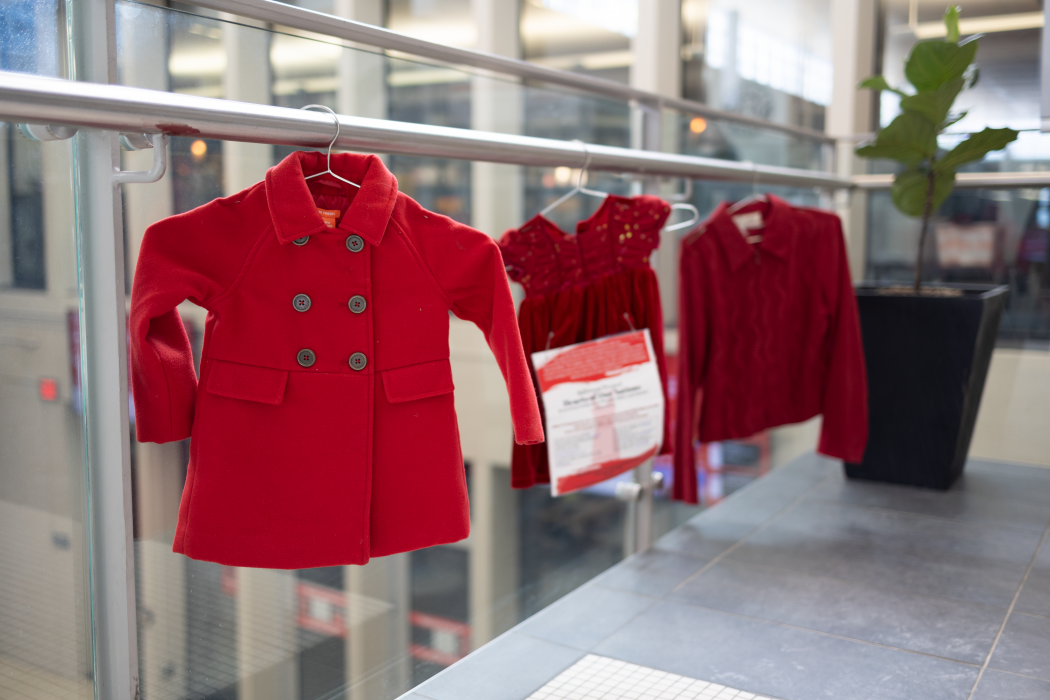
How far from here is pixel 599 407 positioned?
2.02 metres

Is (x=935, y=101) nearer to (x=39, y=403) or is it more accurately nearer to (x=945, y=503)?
(x=945, y=503)

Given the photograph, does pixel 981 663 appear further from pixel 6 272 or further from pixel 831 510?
pixel 6 272

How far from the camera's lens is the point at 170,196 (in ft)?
4.67

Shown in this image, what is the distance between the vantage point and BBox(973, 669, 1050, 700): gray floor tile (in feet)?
5.52

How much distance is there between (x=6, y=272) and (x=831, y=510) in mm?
2404

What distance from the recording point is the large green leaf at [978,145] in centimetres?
267

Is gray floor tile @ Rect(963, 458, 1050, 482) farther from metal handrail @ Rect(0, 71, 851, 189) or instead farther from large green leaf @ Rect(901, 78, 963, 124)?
metal handrail @ Rect(0, 71, 851, 189)

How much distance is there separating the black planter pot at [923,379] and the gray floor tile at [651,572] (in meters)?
1.02

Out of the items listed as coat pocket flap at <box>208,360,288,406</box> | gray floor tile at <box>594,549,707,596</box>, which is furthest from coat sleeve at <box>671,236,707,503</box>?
coat pocket flap at <box>208,360,288,406</box>

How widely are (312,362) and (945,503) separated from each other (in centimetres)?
233

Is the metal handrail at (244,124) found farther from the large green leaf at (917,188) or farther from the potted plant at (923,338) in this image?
the large green leaf at (917,188)

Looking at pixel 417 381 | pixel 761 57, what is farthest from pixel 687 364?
pixel 761 57

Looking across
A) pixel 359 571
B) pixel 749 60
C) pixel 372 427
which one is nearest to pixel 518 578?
pixel 359 571

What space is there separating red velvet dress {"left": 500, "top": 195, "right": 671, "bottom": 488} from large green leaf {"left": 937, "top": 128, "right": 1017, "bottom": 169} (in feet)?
4.22
